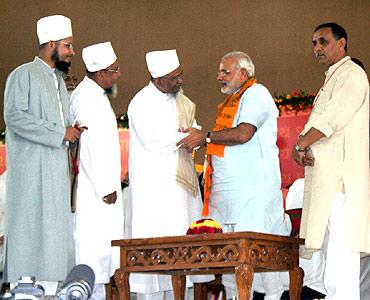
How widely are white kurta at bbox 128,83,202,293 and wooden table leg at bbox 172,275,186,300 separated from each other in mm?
442

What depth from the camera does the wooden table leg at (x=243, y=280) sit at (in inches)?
170

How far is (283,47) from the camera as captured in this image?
10383 mm

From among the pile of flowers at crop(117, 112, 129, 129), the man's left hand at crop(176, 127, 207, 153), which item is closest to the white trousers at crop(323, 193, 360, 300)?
the man's left hand at crop(176, 127, 207, 153)

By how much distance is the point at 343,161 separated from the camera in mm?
4602

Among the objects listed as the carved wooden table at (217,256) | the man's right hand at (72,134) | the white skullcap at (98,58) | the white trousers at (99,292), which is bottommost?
the white trousers at (99,292)

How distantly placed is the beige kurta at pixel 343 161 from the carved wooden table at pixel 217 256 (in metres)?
0.19

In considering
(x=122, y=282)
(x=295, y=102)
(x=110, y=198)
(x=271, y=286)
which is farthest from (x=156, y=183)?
(x=295, y=102)

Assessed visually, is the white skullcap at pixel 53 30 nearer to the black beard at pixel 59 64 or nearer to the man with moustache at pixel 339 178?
the black beard at pixel 59 64

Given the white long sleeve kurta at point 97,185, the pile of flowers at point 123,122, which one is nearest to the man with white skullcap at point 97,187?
the white long sleeve kurta at point 97,185

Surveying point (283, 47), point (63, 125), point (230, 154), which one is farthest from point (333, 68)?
point (283, 47)

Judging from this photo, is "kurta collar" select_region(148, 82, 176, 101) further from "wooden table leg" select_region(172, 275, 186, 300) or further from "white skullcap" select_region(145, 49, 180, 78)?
"wooden table leg" select_region(172, 275, 186, 300)

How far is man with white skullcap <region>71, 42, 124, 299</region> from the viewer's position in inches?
225

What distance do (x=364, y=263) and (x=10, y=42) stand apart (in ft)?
22.2

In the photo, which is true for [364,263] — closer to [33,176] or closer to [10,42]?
[33,176]
